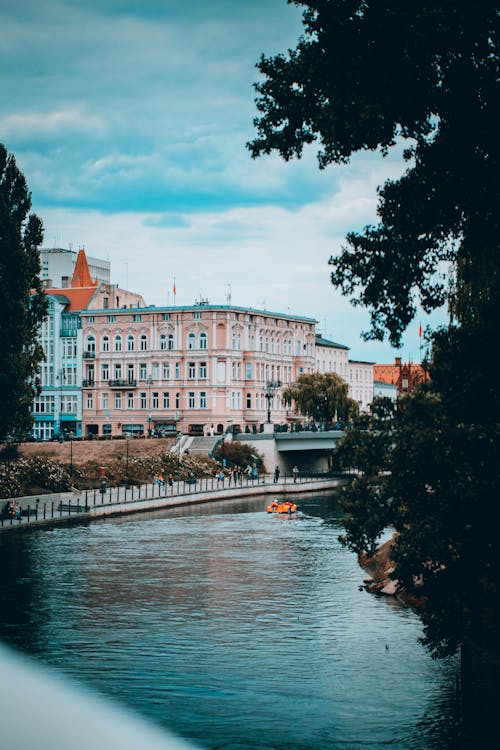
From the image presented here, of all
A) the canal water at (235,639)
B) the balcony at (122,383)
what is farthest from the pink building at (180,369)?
the canal water at (235,639)

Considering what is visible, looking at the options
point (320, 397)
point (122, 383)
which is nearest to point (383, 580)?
point (320, 397)

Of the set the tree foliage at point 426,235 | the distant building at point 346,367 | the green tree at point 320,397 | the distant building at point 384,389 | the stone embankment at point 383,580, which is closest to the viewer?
the tree foliage at point 426,235

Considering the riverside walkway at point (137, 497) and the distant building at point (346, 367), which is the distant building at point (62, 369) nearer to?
the riverside walkway at point (137, 497)

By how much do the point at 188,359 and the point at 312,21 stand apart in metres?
96.2

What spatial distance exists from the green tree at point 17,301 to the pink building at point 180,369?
182 ft

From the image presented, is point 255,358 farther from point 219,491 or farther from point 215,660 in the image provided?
point 215,660

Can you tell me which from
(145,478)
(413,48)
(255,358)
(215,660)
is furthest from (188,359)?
(413,48)

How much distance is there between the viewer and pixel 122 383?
121 meters

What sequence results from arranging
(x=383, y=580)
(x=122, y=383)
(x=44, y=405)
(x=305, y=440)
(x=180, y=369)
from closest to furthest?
(x=383, y=580) → (x=305, y=440) → (x=180, y=369) → (x=122, y=383) → (x=44, y=405)

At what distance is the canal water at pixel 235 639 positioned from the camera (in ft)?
72.7

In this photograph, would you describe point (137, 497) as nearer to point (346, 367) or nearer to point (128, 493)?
point (128, 493)

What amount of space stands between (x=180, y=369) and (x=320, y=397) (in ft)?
61.4

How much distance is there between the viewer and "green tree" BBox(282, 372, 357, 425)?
4712 inches

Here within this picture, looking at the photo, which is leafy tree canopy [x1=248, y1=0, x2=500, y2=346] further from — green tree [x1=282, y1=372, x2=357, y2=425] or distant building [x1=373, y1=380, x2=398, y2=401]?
distant building [x1=373, y1=380, x2=398, y2=401]
